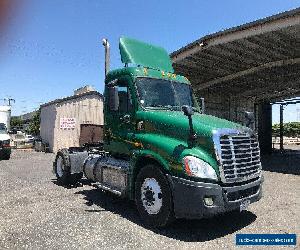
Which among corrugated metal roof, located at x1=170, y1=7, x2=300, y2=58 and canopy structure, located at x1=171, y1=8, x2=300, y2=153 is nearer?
corrugated metal roof, located at x1=170, y1=7, x2=300, y2=58

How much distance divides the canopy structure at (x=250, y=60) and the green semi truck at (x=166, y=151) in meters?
5.93

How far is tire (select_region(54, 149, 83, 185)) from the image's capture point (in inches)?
382

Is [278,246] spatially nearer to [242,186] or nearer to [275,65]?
[242,186]

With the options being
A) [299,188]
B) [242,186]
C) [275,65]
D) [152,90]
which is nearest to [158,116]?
[152,90]

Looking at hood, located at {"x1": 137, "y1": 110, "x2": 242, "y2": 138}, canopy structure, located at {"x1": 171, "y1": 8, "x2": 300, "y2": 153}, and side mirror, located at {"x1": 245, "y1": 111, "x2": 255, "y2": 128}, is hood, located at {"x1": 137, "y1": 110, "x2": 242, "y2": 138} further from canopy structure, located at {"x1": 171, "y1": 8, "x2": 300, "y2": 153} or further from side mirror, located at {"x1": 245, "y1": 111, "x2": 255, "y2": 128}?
canopy structure, located at {"x1": 171, "y1": 8, "x2": 300, "y2": 153}

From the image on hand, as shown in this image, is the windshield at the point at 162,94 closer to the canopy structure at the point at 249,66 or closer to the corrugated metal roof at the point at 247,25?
the corrugated metal roof at the point at 247,25

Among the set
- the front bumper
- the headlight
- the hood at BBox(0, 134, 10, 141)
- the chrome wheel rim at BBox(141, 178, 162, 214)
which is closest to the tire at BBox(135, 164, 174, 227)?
the chrome wheel rim at BBox(141, 178, 162, 214)

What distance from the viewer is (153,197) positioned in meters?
5.91

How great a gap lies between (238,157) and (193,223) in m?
1.70

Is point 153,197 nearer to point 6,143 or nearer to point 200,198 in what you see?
point 200,198

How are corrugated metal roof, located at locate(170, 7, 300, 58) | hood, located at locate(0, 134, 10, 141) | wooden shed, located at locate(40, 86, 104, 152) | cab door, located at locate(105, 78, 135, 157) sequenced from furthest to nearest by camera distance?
wooden shed, located at locate(40, 86, 104, 152) → hood, located at locate(0, 134, 10, 141) → corrugated metal roof, located at locate(170, 7, 300, 58) → cab door, located at locate(105, 78, 135, 157)

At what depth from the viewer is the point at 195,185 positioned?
17.1 feet

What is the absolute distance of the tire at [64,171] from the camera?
9.70 metres

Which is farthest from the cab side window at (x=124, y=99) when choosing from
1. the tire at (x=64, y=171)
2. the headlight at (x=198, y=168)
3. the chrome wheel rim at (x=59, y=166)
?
the chrome wheel rim at (x=59, y=166)
